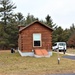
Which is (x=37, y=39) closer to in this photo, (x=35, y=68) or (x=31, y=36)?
(x=31, y=36)

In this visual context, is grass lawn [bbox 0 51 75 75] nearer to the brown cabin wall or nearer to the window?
the brown cabin wall

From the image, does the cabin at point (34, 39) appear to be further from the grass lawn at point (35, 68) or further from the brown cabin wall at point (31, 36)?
the grass lawn at point (35, 68)

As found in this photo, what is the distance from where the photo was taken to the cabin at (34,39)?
27.9m

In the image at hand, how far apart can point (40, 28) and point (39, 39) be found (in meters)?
1.44

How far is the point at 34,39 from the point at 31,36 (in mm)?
543

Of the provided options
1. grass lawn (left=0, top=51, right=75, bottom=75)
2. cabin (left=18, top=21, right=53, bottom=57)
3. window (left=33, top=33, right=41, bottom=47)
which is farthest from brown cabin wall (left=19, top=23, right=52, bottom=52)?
grass lawn (left=0, top=51, right=75, bottom=75)

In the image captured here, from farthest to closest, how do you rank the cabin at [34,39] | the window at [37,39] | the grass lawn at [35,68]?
the window at [37,39], the cabin at [34,39], the grass lawn at [35,68]

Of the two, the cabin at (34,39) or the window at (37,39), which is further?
the window at (37,39)

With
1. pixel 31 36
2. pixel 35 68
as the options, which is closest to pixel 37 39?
pixel 31 36

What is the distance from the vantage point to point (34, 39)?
1112 inches

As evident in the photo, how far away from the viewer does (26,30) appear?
92.6 feet

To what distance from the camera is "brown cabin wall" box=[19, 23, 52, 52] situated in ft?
91.9

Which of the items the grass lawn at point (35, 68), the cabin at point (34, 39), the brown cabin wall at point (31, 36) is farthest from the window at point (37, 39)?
the grass lawn at point (35, 68)

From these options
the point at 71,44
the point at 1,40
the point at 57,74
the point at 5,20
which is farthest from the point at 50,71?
the point at 71,44
